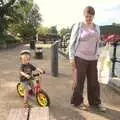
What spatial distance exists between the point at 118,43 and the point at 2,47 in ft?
73.8

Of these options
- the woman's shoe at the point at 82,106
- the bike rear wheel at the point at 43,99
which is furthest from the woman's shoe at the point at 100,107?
the bike rear wheel at the point at 43,99

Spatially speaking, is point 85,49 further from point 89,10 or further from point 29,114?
point 29,114

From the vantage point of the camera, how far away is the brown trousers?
7793mm

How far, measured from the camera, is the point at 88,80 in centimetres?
804

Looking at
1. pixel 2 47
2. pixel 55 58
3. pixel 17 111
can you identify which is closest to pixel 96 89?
pixel 17 111

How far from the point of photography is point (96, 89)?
8.08 meters

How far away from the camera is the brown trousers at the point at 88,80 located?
779cm

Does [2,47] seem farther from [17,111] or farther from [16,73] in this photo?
[17,111]

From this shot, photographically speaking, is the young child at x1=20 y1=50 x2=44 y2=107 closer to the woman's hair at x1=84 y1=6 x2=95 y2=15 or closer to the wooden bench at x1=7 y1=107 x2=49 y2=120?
the woman's hair at x1=84 y1=6 x2=95 y2=15

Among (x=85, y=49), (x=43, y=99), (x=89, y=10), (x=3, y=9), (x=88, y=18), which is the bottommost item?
(x=43, y=99)

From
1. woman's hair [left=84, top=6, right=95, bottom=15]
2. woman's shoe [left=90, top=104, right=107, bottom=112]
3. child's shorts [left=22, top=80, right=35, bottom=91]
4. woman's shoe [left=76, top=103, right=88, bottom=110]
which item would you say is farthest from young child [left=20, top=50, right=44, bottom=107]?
woman's hair [left=84, top=6, right=95, bottom=15]

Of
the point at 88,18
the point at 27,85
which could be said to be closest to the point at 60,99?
the point at 27,85

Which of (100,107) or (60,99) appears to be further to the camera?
(60,99)

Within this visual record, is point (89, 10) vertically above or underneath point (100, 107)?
above
